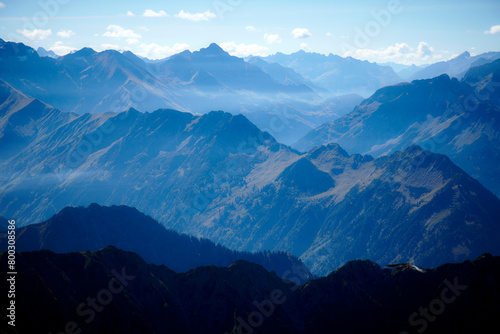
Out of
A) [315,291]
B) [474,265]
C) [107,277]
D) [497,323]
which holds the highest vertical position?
[107,277]

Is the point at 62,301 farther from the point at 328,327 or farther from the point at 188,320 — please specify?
the point at 328,327

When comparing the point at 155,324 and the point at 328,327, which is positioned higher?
the point at 155,324

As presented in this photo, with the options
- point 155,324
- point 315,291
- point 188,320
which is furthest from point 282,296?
point 155,324

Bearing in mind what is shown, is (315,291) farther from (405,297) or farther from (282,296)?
(405,297)

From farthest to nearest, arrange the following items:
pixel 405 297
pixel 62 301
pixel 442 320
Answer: pixel 405 297
pixel 442 320
pixel 62 301

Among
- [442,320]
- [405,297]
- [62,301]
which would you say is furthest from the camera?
[405,297]

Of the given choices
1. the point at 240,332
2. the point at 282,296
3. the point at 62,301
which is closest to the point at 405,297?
the point at 282,296

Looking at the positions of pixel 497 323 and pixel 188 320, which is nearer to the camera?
pixel 497 323
